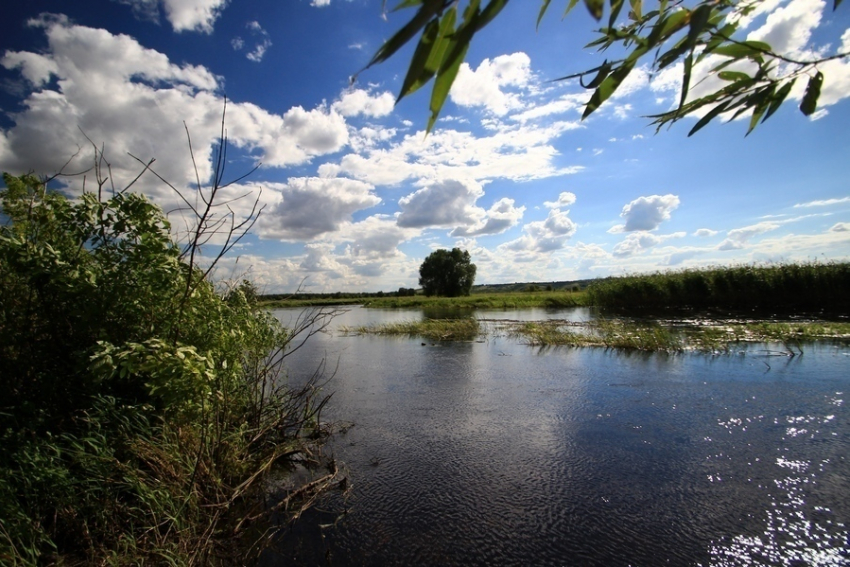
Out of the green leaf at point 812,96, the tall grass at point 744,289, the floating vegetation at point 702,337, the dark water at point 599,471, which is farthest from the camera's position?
the tall grass at point 744,289

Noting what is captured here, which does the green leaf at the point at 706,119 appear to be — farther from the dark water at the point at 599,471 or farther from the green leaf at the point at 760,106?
the dark water at the point at 599,471

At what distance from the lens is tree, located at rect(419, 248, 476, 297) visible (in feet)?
234

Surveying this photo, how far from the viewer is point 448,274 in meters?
72.1

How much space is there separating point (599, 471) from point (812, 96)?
590 centimetres

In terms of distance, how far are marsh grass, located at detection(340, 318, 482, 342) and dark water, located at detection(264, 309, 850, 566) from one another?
390 inches

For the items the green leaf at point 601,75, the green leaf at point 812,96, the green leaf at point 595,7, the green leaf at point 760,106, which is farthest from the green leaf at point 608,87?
the green leaf at point 812,96

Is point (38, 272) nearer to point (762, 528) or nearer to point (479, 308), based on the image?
point (762, 528)

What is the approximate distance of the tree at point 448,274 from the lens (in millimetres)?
71188

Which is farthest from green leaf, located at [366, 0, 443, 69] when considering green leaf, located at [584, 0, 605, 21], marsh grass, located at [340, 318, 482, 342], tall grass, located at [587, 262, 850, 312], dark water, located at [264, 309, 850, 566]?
tall grass, located at [587, 262, 850, 312]

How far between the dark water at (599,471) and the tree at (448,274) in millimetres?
59972

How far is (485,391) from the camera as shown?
10.5 metres

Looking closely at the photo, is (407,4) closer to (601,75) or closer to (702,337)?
(601,75)

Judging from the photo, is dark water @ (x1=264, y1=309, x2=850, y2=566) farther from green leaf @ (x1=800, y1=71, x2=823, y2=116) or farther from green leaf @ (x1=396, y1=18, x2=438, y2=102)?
green leaf @ (x1=396, y1=18, x2=438, y2=102)

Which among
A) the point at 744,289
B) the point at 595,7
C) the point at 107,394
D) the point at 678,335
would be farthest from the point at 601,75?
the point at 744,289
